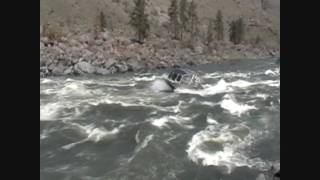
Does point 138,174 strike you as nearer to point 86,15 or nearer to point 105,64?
point 105,64

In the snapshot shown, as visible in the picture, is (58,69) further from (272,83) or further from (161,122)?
(161,122)

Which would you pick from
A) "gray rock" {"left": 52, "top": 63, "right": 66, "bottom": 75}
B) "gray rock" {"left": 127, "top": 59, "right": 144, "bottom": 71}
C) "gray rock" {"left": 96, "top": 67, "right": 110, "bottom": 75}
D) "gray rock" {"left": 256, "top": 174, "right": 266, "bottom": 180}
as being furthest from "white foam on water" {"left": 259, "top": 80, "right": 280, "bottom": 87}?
"gray rock" {"left": 52, "top": 63, "right": 66, "bottom": 75}

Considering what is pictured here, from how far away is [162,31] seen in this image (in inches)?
4759

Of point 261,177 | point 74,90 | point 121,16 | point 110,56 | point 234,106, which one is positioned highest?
point 121,16

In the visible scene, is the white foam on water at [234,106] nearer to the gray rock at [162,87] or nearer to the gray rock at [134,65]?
the gray rock at [162,87]

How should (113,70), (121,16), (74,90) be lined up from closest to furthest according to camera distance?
(74,90) < (113,70) < (121,16)

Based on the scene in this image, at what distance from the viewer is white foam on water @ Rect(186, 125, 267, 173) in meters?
18.0

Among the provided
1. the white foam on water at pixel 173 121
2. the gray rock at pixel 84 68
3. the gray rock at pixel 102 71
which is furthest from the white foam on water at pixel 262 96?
the gray rock at pixel 84 68

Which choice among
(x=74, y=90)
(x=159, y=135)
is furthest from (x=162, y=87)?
(x=159, y=135)

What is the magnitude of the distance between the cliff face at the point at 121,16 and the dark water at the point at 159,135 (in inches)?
2759

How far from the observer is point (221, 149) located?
19750mm

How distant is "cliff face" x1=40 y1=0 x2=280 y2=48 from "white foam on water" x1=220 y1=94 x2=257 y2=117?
227 ft

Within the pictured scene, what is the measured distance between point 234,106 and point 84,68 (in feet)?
106

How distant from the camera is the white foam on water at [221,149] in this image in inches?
710
